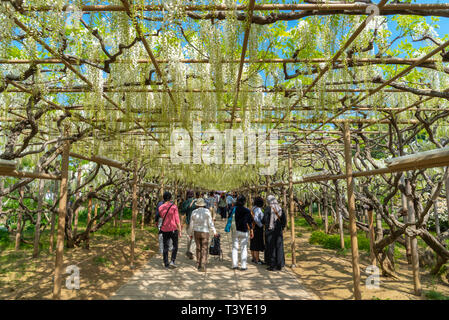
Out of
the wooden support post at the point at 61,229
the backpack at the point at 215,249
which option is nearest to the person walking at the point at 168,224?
the backpack at the point at 215,249

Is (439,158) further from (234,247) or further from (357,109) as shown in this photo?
(234,247)

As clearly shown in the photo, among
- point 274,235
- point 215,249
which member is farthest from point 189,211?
point 274,235

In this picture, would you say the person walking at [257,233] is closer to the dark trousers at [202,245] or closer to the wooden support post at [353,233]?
the dark trousers at [202,245]

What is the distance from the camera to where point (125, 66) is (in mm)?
3574

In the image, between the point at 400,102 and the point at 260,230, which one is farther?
the point at 260,230

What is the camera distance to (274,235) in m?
5.81

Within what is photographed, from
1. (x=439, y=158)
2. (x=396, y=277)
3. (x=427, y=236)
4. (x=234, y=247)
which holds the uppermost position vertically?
(x=439, y=158)

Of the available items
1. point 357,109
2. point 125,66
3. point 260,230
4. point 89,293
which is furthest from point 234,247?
point 125,66

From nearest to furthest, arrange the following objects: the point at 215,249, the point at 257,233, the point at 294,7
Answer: the point at 294,7, the point at 257,233, the point at 215,249

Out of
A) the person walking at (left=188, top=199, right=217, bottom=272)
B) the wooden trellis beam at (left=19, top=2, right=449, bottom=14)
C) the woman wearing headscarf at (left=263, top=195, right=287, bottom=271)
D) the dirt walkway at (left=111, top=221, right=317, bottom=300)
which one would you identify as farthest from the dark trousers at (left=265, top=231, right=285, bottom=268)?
the wooden trellis beam at (left=19, top=2, right=449, bottom=14)

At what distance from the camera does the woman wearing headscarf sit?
5738mm

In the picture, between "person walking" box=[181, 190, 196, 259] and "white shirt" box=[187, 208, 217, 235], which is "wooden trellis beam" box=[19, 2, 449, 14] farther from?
"person walking" box=[181, 190, 196, 259]

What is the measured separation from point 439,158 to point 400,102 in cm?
346

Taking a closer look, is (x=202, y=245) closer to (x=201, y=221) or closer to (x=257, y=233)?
(x=201, y=221)
